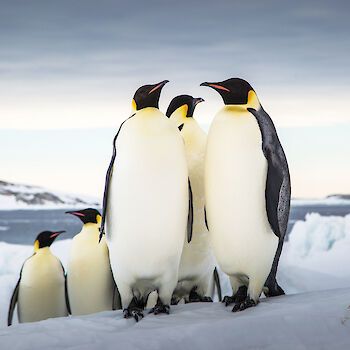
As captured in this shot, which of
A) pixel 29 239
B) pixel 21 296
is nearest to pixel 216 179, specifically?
pixel 21 296

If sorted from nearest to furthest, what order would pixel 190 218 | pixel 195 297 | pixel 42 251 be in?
pixel 190 218 < pixel 195 297 < pixel 42 251

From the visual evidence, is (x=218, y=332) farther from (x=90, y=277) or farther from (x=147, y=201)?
(x=90, y=277)

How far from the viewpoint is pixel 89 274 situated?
245 cm

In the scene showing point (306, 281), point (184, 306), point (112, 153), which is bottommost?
point (306, 281)

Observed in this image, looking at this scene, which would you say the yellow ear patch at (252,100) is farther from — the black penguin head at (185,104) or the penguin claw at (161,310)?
the penguin claw at (161,310)

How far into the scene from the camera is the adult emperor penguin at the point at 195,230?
2.17 m

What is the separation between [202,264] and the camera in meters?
2.21

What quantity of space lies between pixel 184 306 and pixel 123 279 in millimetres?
277

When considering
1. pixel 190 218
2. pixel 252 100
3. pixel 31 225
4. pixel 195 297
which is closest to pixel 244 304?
pixel 190 218

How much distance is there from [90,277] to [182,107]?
971 millimetres

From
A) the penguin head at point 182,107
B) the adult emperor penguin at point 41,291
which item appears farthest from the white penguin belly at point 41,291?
the penguin head at point 182,107

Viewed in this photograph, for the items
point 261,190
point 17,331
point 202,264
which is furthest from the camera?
point 202,264

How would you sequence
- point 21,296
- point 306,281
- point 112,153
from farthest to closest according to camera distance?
point 306,281, point 21,296, point 112,153

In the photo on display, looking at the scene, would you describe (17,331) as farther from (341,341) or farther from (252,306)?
(341,341)
